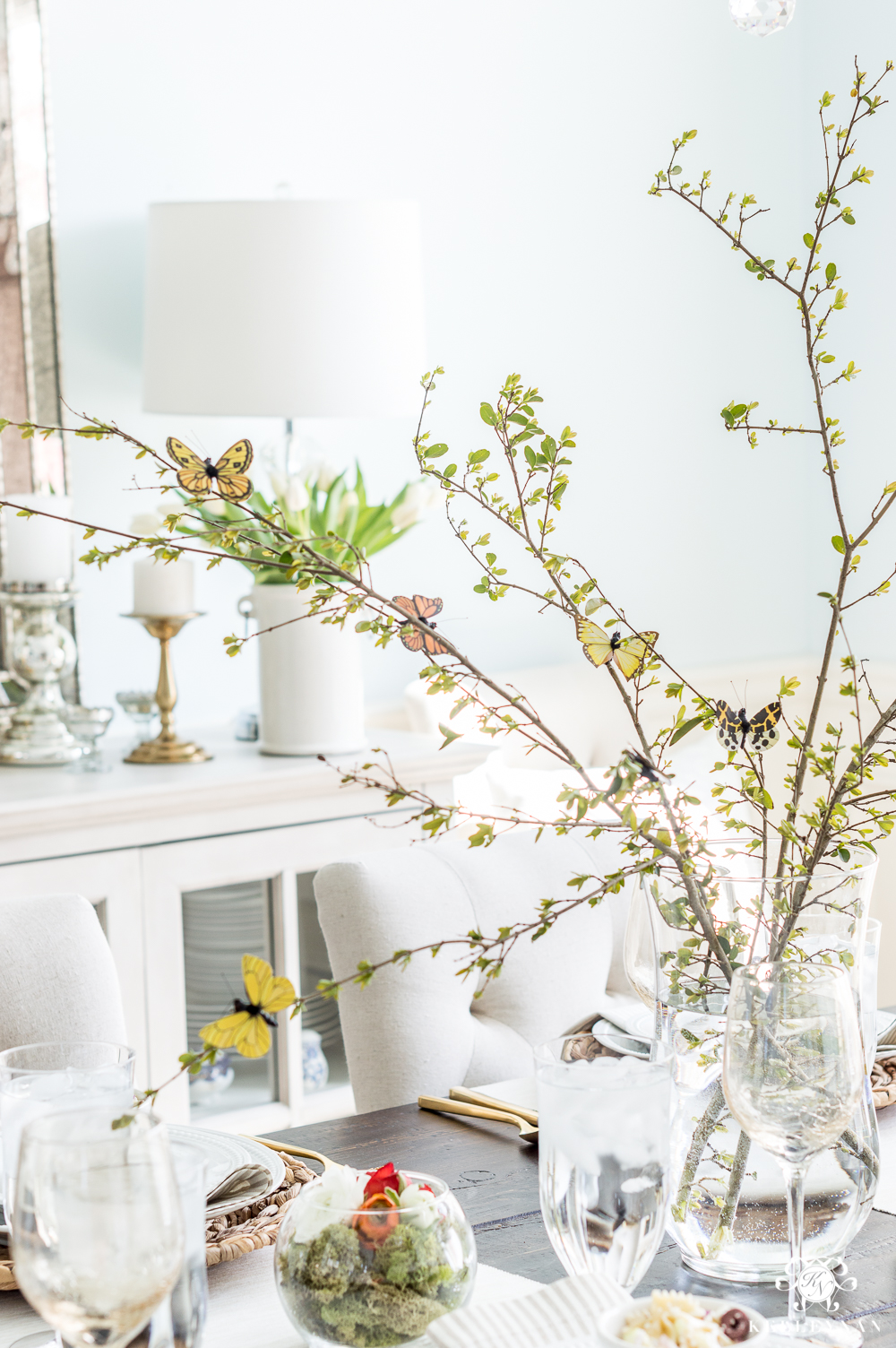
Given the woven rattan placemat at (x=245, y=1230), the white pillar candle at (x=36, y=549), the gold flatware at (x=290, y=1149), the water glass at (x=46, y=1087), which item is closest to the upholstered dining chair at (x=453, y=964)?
the gold flatware at (x=290, y=1149)

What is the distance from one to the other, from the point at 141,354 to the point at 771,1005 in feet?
6.50

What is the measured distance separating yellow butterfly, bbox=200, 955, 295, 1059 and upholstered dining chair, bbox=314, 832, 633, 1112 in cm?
63

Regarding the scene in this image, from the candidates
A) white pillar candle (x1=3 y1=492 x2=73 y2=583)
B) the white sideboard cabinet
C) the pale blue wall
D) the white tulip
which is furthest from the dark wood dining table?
the pale blue wall

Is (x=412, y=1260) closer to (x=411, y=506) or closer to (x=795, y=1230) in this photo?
(x=795, y=1230)

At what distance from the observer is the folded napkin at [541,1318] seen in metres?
0.66

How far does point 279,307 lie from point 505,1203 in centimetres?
150

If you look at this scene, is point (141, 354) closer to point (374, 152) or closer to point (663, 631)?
point (374, 152)

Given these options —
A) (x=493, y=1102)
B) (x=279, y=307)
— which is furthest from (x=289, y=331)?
(x=493, y=1102)

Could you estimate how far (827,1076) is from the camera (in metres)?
0.74

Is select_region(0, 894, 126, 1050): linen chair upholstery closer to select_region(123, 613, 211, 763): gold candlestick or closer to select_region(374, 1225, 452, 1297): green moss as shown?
select_region(374, 1225, 452, 1297): green moss

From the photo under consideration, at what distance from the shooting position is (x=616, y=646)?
75cm

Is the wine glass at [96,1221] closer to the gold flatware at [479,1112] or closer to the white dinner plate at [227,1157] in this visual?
the white dinner plate at [227,1157]

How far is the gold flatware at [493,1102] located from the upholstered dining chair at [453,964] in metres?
0.13

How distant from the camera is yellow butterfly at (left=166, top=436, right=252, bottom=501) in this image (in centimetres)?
73
